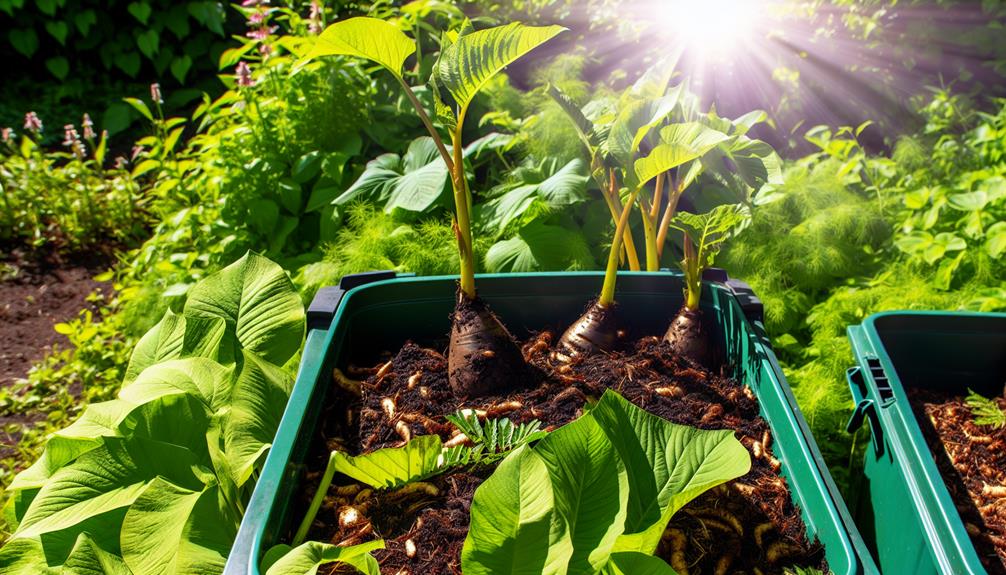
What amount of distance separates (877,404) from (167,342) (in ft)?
5.15

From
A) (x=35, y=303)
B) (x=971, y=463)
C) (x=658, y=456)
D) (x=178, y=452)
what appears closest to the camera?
(x=658, y=456)

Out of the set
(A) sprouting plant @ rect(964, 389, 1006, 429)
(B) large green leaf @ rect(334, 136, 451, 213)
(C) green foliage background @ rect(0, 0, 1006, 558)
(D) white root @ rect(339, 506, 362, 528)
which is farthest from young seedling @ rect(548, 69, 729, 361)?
(A) sprouting plant @ rect(964, 389, 1006, 429)

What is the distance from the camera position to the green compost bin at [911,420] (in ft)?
4.19

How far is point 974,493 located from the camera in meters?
1.65

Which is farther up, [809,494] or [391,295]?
[391,295]

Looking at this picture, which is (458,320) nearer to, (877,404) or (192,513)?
(192,513)

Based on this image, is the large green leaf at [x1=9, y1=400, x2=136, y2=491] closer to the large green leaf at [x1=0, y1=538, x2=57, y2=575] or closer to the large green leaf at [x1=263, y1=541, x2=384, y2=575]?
the large green leaf at [x1=0, y1=538, x2=57, y2=575]

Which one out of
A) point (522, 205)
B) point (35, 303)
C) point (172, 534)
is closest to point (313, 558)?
point (172, 534)

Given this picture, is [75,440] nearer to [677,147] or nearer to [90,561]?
[90,561]

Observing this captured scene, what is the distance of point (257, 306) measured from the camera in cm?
180

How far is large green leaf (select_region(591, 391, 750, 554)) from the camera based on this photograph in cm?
118

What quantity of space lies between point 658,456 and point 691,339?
1.54 ft

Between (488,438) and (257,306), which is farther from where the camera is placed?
(257,306)

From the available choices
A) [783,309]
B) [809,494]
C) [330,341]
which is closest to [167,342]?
[330,341]
